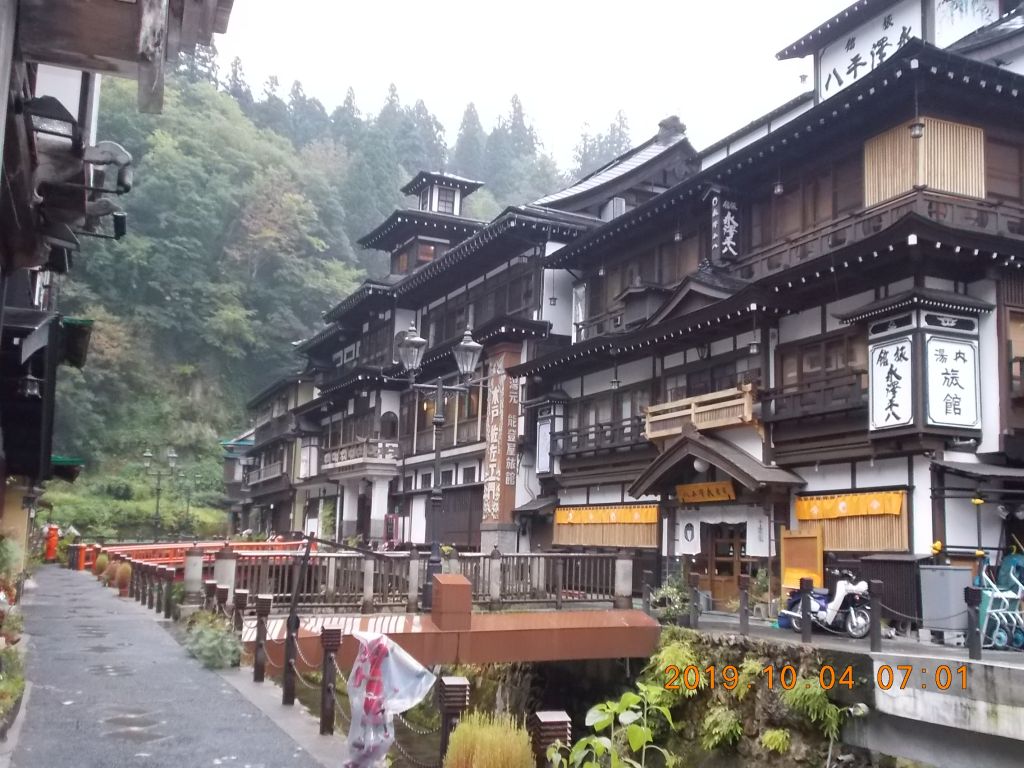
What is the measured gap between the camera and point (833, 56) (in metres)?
27.3

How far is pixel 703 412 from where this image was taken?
24906 millimetres

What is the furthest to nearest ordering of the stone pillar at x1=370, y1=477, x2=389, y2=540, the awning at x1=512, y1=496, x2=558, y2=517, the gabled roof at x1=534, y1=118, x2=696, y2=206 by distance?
the stone pillar at x1=370, y1=477, x2=389, y2=540, the gabled roof at x1=534, y1=118, x2=696, y2=206, the awning at x1=512, y1=496, x2=558, y2=517

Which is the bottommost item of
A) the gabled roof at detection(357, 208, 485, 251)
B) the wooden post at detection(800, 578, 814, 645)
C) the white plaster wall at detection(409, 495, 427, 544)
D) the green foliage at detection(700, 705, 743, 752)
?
the green foliage at detection(700, 705, 743, 752)

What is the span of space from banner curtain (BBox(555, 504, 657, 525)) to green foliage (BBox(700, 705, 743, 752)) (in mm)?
11529

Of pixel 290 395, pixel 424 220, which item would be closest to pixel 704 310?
pixel 424 220

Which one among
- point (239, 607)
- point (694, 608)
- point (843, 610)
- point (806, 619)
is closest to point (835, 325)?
point (843, 610)

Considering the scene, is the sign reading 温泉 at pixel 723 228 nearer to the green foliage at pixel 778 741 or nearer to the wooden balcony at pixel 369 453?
the green foliage at pixel 778 741

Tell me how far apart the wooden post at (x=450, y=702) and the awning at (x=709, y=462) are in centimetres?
1422

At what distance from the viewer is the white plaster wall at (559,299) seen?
3441 cm

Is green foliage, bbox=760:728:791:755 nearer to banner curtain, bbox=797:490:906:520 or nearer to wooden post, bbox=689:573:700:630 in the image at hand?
wooden post, bbox=689:573:700:630

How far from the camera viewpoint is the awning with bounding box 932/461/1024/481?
1861cm

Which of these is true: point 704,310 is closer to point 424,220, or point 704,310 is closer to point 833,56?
point 833,56

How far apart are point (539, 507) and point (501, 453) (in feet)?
8.01

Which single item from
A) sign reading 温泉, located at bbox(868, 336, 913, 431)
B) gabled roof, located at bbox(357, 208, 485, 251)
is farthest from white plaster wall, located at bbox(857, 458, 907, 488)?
gabled roof, located at bbox(357, 208, 485, 251)
